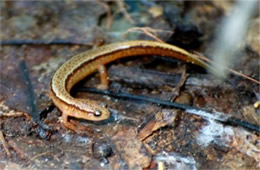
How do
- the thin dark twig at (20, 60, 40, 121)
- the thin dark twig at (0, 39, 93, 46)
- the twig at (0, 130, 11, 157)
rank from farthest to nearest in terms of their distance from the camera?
the thin dark twig at (0, 39, 93, 46) → the thin dark twig at (20, 60, 40, 121) → the twig at (0, 130, 11, 157)

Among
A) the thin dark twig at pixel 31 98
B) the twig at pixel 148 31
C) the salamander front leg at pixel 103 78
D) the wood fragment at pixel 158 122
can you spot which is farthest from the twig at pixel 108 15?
the wood fragment at pixel 158 122

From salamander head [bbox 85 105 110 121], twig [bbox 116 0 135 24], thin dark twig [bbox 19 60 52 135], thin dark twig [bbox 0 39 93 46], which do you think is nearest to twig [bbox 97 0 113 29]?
twig [bbox 116 0 135 24]

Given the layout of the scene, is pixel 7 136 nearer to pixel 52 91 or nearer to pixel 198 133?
pixel 52 91

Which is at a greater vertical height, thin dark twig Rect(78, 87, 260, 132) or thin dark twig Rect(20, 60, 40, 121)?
thin dark twig Rect(78, 87, 260, 132)

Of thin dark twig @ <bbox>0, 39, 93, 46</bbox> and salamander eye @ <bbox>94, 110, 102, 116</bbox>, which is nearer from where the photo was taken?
salamander eye @ <bbox>94, 110, 102, 116</bbox>

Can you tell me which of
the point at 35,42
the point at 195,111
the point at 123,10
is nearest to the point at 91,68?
the point at 35,42

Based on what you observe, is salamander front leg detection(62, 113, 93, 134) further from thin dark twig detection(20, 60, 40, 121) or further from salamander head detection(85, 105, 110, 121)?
thin dark twig detection(20, 60, 40, 121)

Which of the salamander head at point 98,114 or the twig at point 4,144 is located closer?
the twig at point 4,144

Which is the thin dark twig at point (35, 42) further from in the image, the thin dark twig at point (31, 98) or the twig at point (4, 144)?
the twig at point (4, 144)
